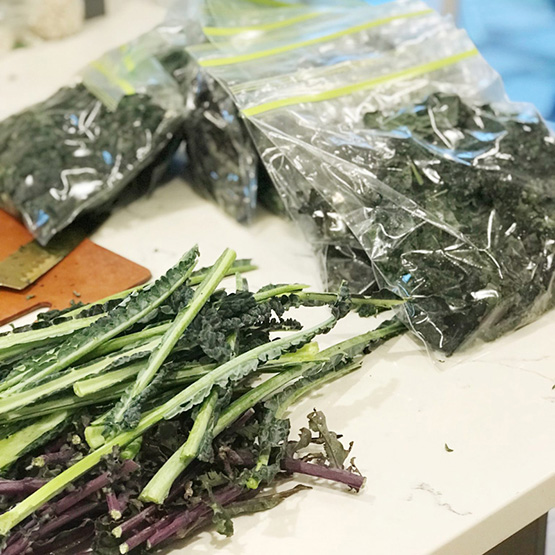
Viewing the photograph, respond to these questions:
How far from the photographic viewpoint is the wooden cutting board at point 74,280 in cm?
106

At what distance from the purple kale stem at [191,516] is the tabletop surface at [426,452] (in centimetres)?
3

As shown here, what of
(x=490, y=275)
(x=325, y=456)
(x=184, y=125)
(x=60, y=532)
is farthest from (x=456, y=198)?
(x=60, y=532)

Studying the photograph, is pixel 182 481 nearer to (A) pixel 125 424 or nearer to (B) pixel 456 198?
(A) pixel 125 424

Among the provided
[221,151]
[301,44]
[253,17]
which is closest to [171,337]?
[221,151]

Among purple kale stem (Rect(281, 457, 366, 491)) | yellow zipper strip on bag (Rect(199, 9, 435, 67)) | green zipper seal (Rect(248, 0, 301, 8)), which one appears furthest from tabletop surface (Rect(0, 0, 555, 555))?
green zipper seal (Rect(248, 0, 301, 8))

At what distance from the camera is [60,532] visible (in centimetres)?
66

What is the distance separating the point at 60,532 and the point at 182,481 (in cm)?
12

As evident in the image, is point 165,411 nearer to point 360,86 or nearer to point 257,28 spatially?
point 360,86

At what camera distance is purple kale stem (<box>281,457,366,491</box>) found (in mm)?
721

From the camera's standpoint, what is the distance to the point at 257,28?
1343 mm

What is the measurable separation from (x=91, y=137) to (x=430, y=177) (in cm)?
62

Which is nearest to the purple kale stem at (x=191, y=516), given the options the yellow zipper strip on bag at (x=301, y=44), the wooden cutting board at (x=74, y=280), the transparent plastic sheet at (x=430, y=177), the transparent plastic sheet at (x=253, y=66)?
the transparent plastic sheet at (x=430, y=177)

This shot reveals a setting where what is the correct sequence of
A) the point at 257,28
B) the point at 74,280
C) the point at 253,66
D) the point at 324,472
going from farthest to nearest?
1. the point at 257,28
2. the point at 253,66
3. the point at 74,280
4. the point at 324,472

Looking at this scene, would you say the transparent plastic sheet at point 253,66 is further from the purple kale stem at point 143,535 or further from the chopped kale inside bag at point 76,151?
the purple kale stem at point 143,535
